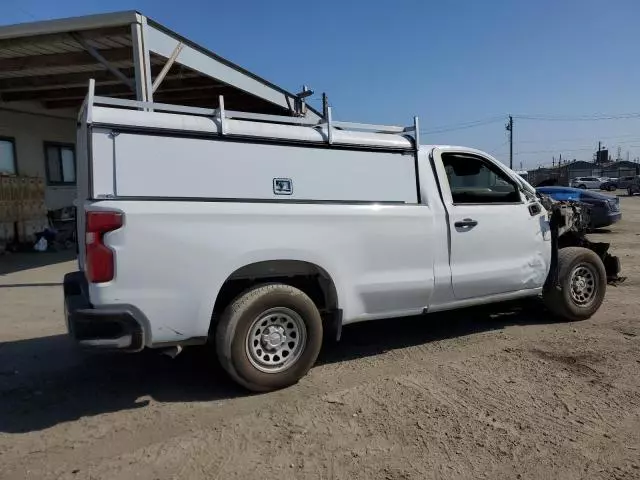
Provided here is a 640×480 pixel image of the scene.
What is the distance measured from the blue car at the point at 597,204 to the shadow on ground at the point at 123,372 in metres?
11.3

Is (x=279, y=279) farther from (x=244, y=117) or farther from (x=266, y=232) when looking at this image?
(x=244, y=117)

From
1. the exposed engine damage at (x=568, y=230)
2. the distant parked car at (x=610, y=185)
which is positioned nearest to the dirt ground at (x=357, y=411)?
the exposed engine damage at (x=568, y=230)

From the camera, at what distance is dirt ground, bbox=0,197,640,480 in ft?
10.8

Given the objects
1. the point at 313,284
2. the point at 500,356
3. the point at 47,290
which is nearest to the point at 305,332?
the point at 313,284

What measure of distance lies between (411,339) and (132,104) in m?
3.58

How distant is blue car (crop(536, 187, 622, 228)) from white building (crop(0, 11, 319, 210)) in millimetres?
7977

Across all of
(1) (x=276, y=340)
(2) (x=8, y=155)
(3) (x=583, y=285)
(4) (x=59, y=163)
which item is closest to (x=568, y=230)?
(3) (x=583, y=285)

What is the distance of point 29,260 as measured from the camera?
12.0 m

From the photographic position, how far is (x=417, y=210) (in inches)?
195

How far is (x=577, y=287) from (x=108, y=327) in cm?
514

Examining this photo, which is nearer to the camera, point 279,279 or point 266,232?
point 266,232

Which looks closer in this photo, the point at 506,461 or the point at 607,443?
the point at 506,461

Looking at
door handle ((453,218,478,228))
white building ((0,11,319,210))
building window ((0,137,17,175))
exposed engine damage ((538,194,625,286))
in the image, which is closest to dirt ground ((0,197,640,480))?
exposed engine damage ((538,194,625,286))

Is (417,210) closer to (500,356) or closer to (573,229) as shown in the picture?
(500,356)
